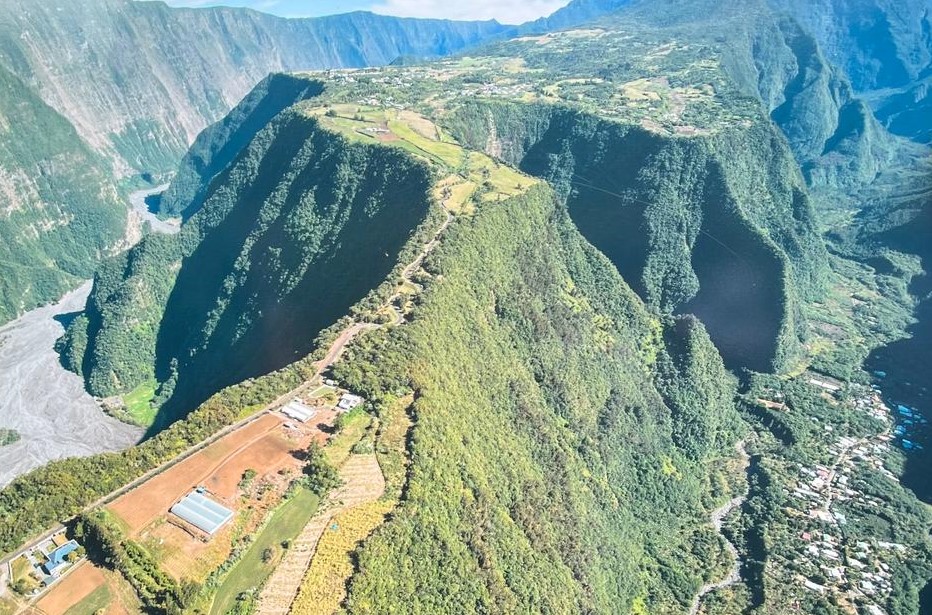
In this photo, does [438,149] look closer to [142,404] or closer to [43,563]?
[142,404]

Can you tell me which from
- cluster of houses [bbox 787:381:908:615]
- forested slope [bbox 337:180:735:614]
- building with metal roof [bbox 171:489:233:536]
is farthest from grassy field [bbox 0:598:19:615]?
cluster of houses [bbox 787:381:908:615]

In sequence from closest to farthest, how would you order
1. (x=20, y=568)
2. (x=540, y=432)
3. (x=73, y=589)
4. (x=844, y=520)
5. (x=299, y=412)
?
(x=73, y=589) < (x=20, y=568) < (x=299, y=412) < (x=540, y=432) < (x=844, y=520)

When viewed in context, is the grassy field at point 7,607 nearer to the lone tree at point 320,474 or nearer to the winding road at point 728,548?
the lone tree at point 320,474

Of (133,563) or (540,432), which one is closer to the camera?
(133,563)

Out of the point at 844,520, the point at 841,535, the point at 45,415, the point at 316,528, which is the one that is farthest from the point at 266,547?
the point at 45,415

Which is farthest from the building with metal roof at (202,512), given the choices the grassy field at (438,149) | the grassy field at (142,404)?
the grassy field at (142,404)
